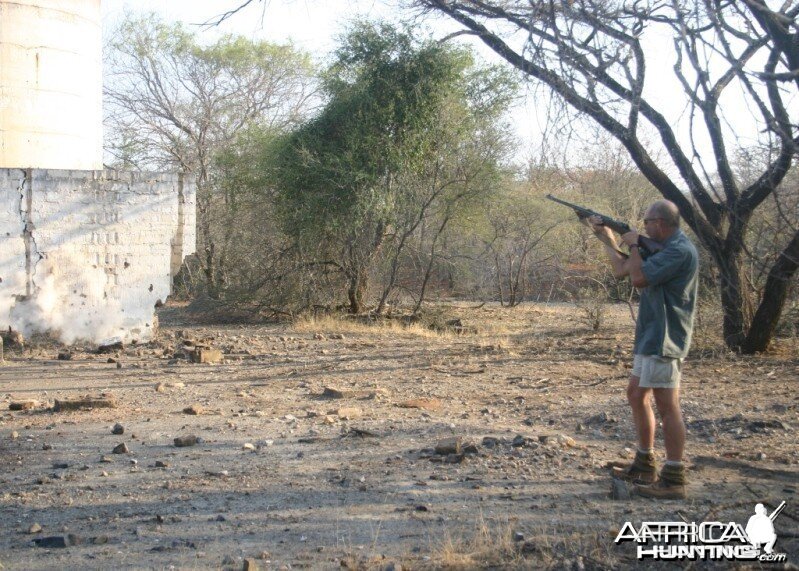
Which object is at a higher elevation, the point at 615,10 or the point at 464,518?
the point at 615,10

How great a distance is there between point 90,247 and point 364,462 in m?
7.61

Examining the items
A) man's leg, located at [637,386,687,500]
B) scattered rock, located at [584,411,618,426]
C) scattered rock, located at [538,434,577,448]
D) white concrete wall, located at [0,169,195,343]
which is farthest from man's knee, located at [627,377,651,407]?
white concrete wall, located at [0,169,195,343]

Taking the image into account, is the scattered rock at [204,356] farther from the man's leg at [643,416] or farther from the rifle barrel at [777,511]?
the rifle barrel at [777,511]

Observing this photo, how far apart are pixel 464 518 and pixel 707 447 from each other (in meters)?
2.51

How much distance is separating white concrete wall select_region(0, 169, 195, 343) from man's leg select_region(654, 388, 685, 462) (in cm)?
907

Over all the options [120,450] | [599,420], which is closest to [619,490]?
[599,420]

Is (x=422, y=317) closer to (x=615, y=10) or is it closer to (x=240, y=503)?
(x=615, y=10)

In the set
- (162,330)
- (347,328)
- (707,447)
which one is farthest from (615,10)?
(162,330)

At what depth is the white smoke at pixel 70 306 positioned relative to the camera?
37.3 feet

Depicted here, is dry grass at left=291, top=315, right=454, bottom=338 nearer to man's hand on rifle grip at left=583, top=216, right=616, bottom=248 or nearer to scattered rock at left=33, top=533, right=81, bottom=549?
man's hand on rifle grip at left=583, top=216, right=616, bottom=248

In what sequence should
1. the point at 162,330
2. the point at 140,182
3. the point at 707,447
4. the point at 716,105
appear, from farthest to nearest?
the point at 162,330
the point at 140,182
the point at 716,105
the point at 707,447

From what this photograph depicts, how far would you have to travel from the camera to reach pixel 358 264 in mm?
15984

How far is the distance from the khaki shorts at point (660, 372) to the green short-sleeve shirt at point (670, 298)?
0.04m

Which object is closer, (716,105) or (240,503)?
(240,503)
